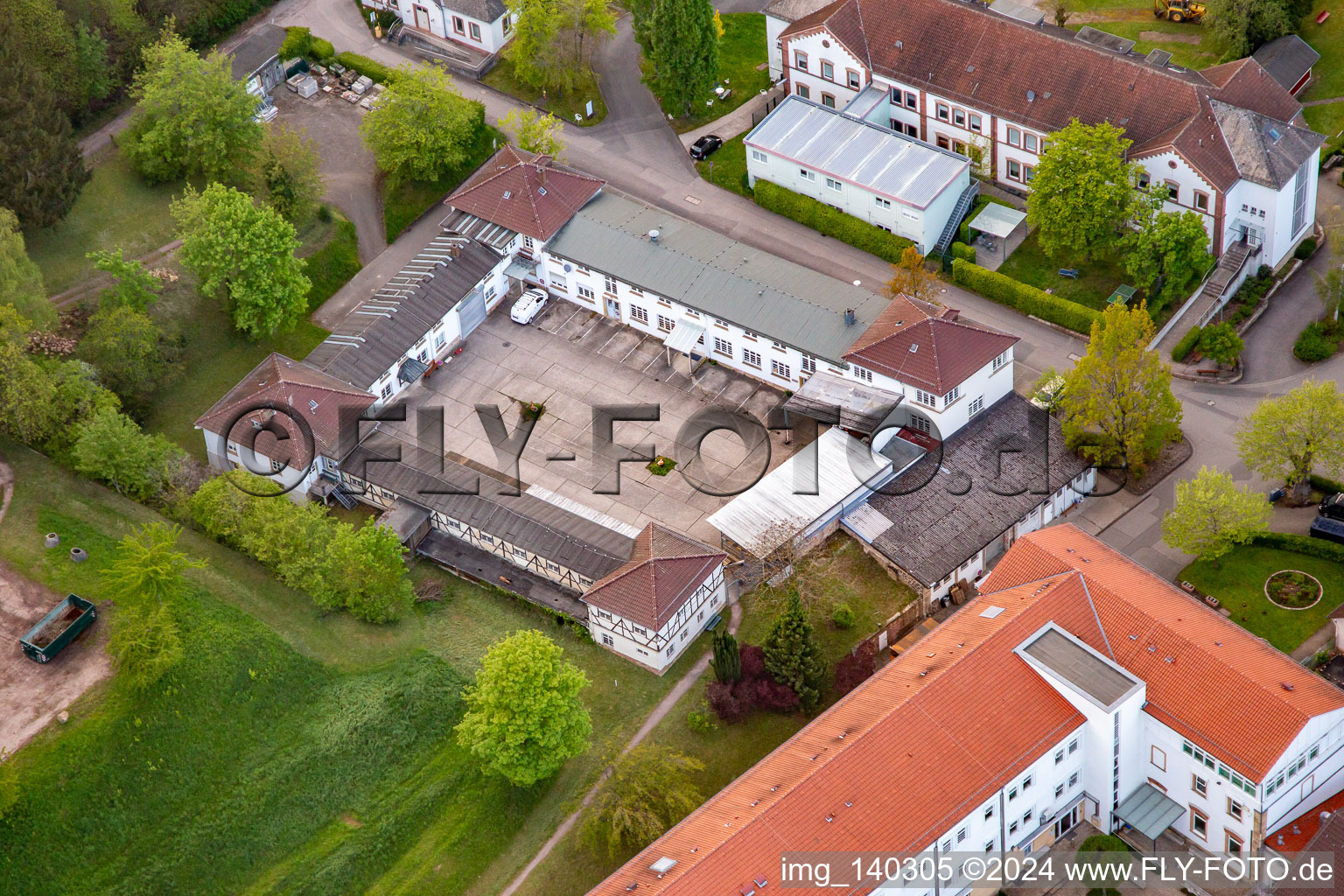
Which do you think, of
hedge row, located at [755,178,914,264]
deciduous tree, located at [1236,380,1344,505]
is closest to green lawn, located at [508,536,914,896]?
deciduous tree, located at [1236,380,1344,505]

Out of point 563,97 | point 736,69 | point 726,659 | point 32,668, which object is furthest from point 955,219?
point 32,668

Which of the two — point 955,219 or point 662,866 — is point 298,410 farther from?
point 955,219

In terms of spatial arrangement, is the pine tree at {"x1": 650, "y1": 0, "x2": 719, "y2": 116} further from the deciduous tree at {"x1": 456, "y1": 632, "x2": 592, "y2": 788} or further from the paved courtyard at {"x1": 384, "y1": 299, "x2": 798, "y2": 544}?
the deciduous tree at {"x1": 456, "y1": 632, "x2": 592, "y2": 788}

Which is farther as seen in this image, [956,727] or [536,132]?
[536,132]

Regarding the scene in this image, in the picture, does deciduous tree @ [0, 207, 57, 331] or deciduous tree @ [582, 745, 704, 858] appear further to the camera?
deciduous tree @ [0, 207, 57, 331]

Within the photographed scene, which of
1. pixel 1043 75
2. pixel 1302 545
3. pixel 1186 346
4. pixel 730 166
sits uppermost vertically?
pixel 1043 75

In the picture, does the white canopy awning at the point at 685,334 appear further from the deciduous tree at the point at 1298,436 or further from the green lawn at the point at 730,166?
the deciduous tree at the point at 1298,436
